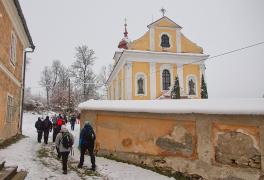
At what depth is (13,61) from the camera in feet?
43.4

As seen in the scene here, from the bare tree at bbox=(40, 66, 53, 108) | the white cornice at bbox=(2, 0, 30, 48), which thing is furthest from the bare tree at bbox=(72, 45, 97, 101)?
the white cornice at bbox=(2, 0, 30, 48)

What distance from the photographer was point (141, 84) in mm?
26250

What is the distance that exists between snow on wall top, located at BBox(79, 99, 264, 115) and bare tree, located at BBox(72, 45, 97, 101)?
30768mm

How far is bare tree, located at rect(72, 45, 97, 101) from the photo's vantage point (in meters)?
41.0

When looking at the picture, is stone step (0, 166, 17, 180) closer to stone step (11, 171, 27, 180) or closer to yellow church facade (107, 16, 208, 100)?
stone step (11, 171, 27, 180)

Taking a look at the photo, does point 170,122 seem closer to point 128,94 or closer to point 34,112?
point 128,94

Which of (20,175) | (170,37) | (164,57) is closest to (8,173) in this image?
(20,175)

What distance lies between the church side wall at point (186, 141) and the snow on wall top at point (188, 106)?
0.50ft

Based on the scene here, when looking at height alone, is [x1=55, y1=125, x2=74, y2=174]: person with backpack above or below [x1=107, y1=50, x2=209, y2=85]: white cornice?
below

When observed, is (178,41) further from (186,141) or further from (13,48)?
(186,141)

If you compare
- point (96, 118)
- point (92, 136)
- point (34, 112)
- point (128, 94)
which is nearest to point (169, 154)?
point (92, 136)

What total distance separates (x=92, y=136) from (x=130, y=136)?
4.65 ft

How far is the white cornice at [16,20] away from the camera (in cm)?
1091

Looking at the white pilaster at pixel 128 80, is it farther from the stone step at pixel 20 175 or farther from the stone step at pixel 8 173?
the stone step at pixel 8 173
